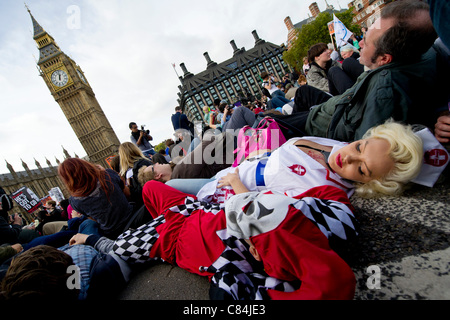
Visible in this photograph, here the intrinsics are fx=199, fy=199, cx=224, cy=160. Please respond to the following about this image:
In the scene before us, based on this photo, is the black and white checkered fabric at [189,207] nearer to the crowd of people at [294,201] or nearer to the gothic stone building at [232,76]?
the crowd of people at [294,201]

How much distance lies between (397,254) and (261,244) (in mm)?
696

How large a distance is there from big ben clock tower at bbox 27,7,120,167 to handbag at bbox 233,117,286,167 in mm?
55441

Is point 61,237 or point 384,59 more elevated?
point 384,59

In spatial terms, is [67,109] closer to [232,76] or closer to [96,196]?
[232,76]

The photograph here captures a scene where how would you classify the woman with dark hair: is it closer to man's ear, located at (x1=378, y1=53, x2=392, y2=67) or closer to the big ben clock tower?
man's ear, located at (x1=378, y1=53, x2=392, y2=67)

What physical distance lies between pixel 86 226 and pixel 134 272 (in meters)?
1.37

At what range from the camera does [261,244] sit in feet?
2.81

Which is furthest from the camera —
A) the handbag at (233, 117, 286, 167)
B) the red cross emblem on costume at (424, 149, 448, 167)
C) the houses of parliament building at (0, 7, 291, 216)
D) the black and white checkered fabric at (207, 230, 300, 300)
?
the houses of parliament building at (0, 7, 291, 216)

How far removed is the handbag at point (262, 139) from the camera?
8.36 ft

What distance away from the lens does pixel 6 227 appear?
11.1 feet

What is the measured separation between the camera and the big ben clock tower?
1965 inches

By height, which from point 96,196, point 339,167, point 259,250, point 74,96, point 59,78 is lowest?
point 339,167

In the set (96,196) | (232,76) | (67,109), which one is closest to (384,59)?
(96,196)

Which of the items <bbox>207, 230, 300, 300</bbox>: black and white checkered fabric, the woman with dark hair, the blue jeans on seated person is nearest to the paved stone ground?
<bbox>207, 230, 300, 300</bbox>: black and white checkered fabric
